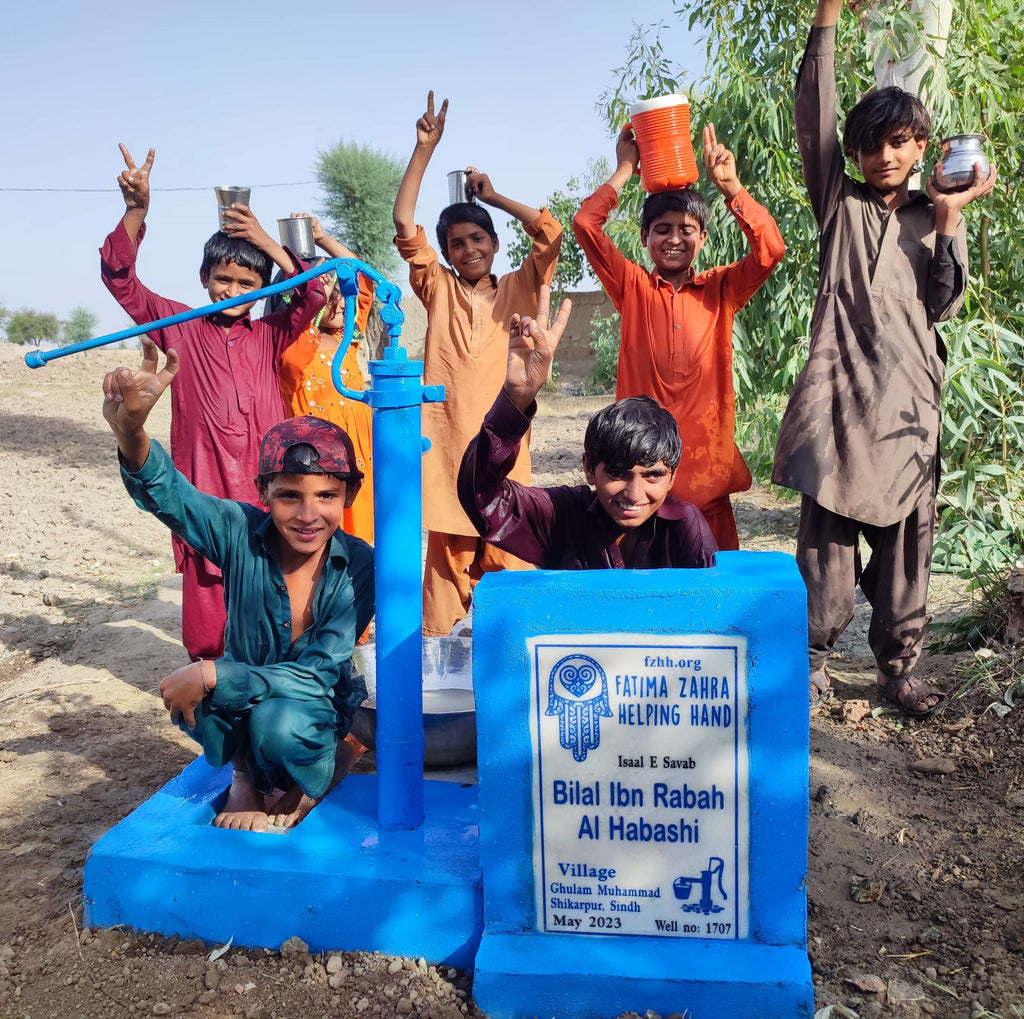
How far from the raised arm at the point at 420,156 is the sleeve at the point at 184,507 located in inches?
57.5

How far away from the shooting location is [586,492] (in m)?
2.48

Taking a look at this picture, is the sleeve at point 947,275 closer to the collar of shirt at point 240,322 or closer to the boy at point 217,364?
the boy at point 217,364

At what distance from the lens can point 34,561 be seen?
6.15m

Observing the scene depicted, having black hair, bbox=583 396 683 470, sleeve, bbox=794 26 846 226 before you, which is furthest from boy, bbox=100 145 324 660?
sleeve, bbox=794 26 846 226

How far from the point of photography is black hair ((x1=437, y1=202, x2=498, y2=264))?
373 centimetres

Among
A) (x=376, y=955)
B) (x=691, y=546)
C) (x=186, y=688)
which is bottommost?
(x=376, y=955)

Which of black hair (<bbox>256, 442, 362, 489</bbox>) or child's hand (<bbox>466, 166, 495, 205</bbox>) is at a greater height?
child's hand (<bbox>466, 166, 495, 205</bbox>)

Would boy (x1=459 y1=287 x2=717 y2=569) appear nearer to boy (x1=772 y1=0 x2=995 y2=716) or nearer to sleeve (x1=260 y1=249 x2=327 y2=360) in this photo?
boy (x1=772 y1=0 x2=995 y2=716)

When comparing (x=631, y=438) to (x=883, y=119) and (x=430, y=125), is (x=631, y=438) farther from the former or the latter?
(x=430, y=125)

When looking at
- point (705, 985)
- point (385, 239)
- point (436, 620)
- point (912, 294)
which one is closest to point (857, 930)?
point (705, 985)

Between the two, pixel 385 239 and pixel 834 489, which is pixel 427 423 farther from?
pixel 385 239

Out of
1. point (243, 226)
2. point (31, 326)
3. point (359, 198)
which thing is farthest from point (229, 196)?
point (31, 326)

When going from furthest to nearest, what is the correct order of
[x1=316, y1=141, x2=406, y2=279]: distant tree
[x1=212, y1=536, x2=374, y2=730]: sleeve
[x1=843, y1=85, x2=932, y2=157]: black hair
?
[x1=316, y1=141, x2=406, y2=279]: distant tree → [x1=843, y1=85, x2=932, y2=157]: black hair → [x1=212, y1=536, x2=374, y2=730]: sleeve

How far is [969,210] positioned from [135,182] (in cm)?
350
